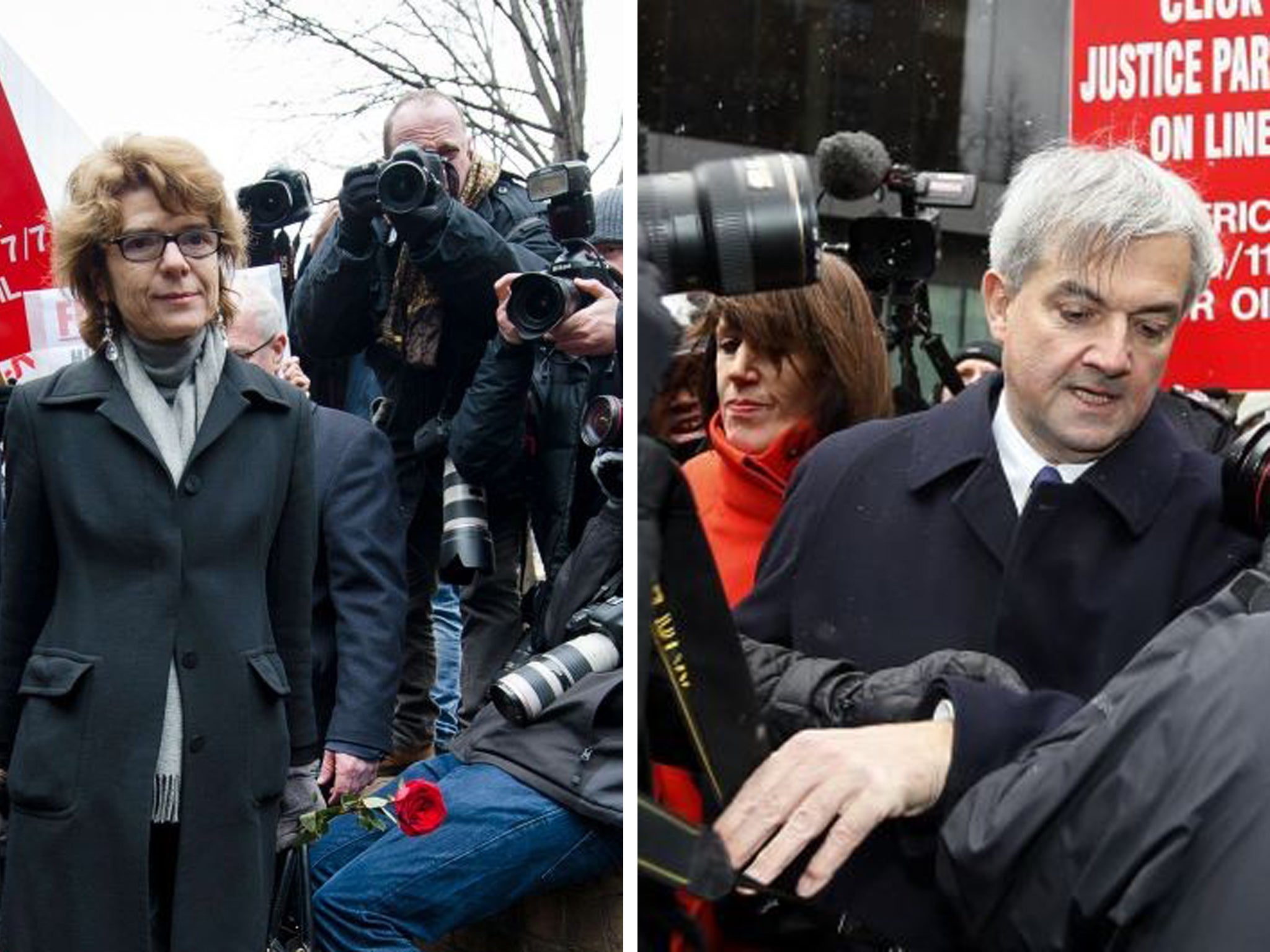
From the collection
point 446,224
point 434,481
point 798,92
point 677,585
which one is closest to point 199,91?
point 446,224

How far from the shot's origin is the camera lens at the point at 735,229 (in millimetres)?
1230

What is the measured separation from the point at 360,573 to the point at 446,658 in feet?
0.53

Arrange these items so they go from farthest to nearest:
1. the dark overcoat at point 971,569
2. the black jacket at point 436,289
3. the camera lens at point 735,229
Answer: the black jacket at point 436,289 → the dark overcoat at point 971,569 → the camera lens at point 735,229

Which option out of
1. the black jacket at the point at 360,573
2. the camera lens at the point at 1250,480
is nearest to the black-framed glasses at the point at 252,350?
the black jacket at the point at 360,573

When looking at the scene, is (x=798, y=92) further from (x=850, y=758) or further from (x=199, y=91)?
(x=199, y=91)

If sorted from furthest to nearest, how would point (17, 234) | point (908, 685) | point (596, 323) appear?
point (17, 234) < point (596, 323) < point (908, 685)

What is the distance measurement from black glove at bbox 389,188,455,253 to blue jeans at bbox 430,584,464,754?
17.5 inches

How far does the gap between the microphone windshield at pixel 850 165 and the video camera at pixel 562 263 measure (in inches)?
29.8

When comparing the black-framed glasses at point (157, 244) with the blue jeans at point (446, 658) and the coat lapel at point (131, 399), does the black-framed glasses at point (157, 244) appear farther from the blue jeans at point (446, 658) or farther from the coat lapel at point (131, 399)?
the blue jeans at point (446, 658)

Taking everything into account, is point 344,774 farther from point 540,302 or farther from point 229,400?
point 540,302

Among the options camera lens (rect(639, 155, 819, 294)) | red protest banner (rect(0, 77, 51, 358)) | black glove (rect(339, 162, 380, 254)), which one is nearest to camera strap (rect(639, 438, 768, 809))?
camera lens (rect(639, 155, 819, 294))

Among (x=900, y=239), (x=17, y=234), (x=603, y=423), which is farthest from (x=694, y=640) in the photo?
(x=17, y=234)

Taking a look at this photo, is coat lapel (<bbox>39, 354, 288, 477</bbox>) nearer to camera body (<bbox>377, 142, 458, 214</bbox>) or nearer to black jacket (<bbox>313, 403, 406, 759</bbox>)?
black jacket (<bbox>313, 403, 406, 759</bbox>)

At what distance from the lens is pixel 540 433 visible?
2246 mm
